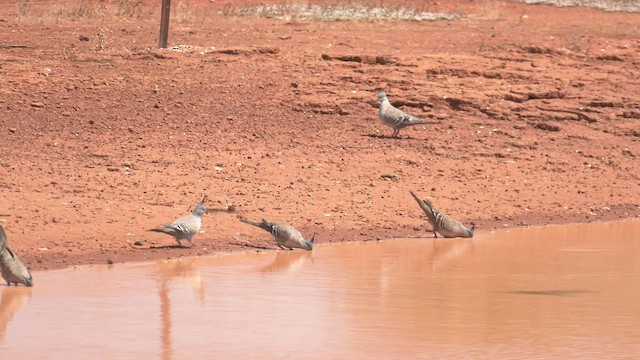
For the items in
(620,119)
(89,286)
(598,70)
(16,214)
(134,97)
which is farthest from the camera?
(598,70)

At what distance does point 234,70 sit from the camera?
17906 mm

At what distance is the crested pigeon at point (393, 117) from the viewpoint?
1591cm

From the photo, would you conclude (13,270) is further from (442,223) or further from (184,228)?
(442,223)

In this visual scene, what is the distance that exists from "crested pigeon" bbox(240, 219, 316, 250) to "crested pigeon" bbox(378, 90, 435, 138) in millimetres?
4435

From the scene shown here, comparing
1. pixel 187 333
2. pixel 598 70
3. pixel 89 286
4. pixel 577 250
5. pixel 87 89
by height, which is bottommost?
pixel 187 333

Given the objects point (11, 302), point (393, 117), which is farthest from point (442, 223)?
point (11, 302)

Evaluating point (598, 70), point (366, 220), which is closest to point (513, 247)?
point (366, 220)

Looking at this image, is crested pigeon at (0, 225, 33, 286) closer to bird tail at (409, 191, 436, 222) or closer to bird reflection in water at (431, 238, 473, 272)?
bird reflection in water at (431, 238, 473, 272)

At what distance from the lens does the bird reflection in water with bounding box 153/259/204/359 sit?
29.2 ft

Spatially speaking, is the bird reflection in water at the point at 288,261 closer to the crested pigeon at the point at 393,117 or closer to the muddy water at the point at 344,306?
the muddy water at the point at 344,306

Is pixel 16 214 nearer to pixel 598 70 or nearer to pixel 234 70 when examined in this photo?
pixel 234 70

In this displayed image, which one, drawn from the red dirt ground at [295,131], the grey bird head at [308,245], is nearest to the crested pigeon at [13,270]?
the red dirt ground at [295,131]

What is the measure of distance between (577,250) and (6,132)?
19.9ft

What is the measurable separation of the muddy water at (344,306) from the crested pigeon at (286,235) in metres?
0.12
